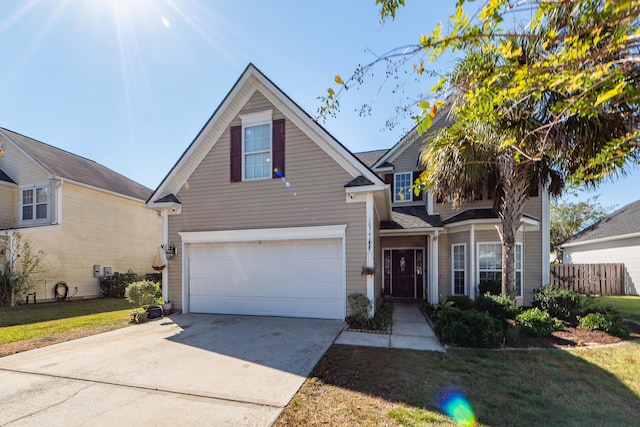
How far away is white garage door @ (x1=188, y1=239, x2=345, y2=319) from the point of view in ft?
27.1

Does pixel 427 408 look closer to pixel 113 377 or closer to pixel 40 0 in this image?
pixel 113 377

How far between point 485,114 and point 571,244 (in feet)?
79.4

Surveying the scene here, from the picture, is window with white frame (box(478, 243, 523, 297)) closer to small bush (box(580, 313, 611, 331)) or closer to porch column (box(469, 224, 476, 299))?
porch column (box(469, 224, 476, 299))

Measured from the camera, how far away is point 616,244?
16.8m

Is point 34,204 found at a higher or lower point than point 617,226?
higher

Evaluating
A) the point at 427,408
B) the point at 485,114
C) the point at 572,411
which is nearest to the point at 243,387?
the point at 427,408

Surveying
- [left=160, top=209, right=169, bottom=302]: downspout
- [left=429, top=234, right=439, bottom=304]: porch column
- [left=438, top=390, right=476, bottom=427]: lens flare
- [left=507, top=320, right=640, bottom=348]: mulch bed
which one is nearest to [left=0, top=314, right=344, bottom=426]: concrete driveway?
[left=438, top=390, right=476, bottom=427]: lens flare

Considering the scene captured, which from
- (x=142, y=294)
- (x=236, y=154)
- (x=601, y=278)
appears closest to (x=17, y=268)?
(x=142, y=294)

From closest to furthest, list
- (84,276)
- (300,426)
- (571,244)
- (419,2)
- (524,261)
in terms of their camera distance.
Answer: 1. (300,426)
2. (419,2)
3. (524,261)
4. (84,276)
5. (571,244)

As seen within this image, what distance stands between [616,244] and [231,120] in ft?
71.8

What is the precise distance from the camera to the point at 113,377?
4.56 meters

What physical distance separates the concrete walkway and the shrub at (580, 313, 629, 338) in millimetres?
3796

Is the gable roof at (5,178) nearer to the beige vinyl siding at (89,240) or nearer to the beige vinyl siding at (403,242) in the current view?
the beige vinyl siding at (89,240)

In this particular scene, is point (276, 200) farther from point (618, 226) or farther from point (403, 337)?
point (618, 226)
